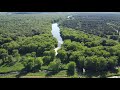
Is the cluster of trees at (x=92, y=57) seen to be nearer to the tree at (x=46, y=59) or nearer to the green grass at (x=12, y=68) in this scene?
the tree at (x=46, y=59)

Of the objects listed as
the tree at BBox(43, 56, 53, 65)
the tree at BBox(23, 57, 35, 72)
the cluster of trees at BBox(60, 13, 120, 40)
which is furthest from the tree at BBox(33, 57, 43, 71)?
the cluster of trees at BBox(60, 13, 120, 40)

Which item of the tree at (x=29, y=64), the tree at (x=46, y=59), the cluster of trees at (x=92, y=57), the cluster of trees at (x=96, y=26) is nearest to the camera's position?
the cluster of trees at (x=92, y=57)

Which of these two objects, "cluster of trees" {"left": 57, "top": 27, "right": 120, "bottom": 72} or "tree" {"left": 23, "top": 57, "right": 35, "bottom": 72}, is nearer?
"cluster of trees" {"left": 57, "top": 27, "right": 120, "bottom": 72}

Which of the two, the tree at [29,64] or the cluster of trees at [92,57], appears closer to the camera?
the cluster of trees at [92,57]

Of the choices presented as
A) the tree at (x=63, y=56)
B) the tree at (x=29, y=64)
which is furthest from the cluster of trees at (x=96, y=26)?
the tree at (x=29, y=64)

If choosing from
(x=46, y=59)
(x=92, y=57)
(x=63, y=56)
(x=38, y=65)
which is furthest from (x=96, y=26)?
(x=38, y=65)

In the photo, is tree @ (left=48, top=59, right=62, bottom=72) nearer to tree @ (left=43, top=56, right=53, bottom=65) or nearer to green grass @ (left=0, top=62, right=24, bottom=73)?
tree @ (left=43, top=56, right=53, bottom=65)

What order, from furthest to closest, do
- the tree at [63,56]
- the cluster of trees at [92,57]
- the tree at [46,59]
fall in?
the tree at [63,56] < the tree at [46,59] < the cluster of trees at [92,57]

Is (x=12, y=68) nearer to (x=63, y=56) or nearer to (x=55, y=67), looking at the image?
(x=55, y=67)

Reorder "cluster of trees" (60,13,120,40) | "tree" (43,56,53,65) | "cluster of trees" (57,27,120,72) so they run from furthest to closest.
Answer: "cluster of trees" (60,13,120,40), "tree" (43,56,53,65), "cluster of trees" (57,27,120,72)
